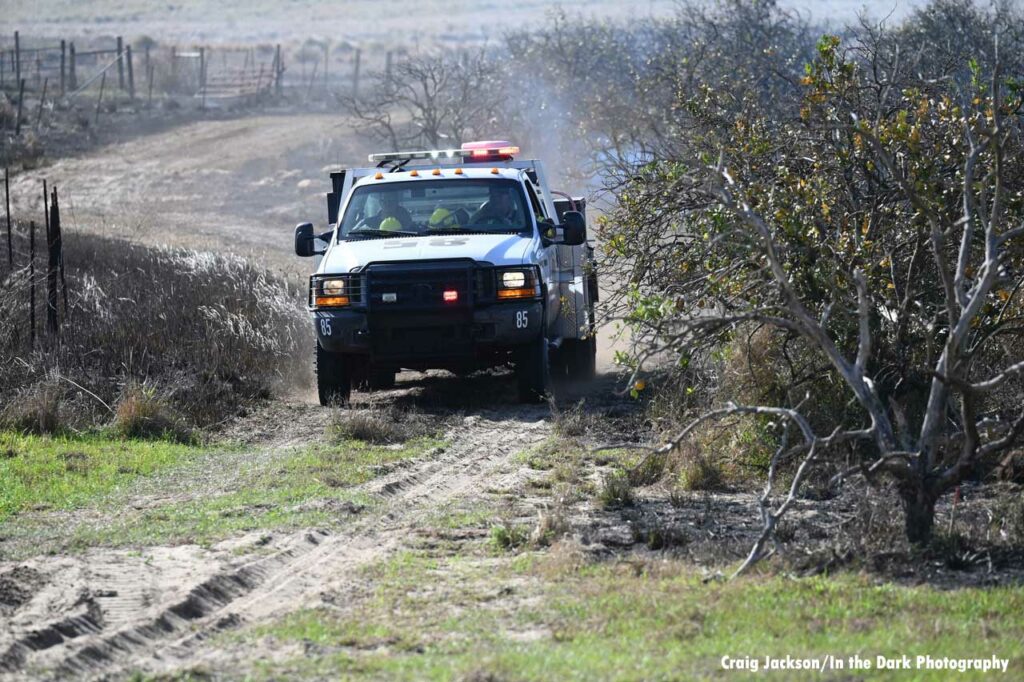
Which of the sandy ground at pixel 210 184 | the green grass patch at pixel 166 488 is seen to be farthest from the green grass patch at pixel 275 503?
the sandy ground at pixel 210 184

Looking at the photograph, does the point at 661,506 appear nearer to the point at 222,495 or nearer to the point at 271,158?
the point at 222,495

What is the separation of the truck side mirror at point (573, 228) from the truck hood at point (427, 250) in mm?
372

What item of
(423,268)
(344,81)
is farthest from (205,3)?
(423,268)

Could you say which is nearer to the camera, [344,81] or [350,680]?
[350,680]

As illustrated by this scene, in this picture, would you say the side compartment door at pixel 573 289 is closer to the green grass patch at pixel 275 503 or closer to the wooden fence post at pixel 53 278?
the green grass patch at pixel 275 503

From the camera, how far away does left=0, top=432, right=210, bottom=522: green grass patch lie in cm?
841

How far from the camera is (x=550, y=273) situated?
484 inches

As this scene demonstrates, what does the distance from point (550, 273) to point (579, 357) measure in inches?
54.0

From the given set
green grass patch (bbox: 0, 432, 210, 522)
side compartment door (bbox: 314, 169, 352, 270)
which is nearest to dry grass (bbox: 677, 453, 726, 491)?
green grass patch (bbox: 0, 432, 210, 522)

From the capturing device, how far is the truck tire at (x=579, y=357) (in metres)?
13.3

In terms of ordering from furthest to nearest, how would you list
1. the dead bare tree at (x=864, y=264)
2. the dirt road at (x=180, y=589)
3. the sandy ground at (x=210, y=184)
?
the sandy ground at (x=210, y=184)
the dead bare tree at (x=864, y=264)
the dirt road at (x=180, y=589)

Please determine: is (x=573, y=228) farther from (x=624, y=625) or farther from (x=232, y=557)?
(x=624, y=625)

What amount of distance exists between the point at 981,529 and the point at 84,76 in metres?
46.0

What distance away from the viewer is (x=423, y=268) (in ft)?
36.8
